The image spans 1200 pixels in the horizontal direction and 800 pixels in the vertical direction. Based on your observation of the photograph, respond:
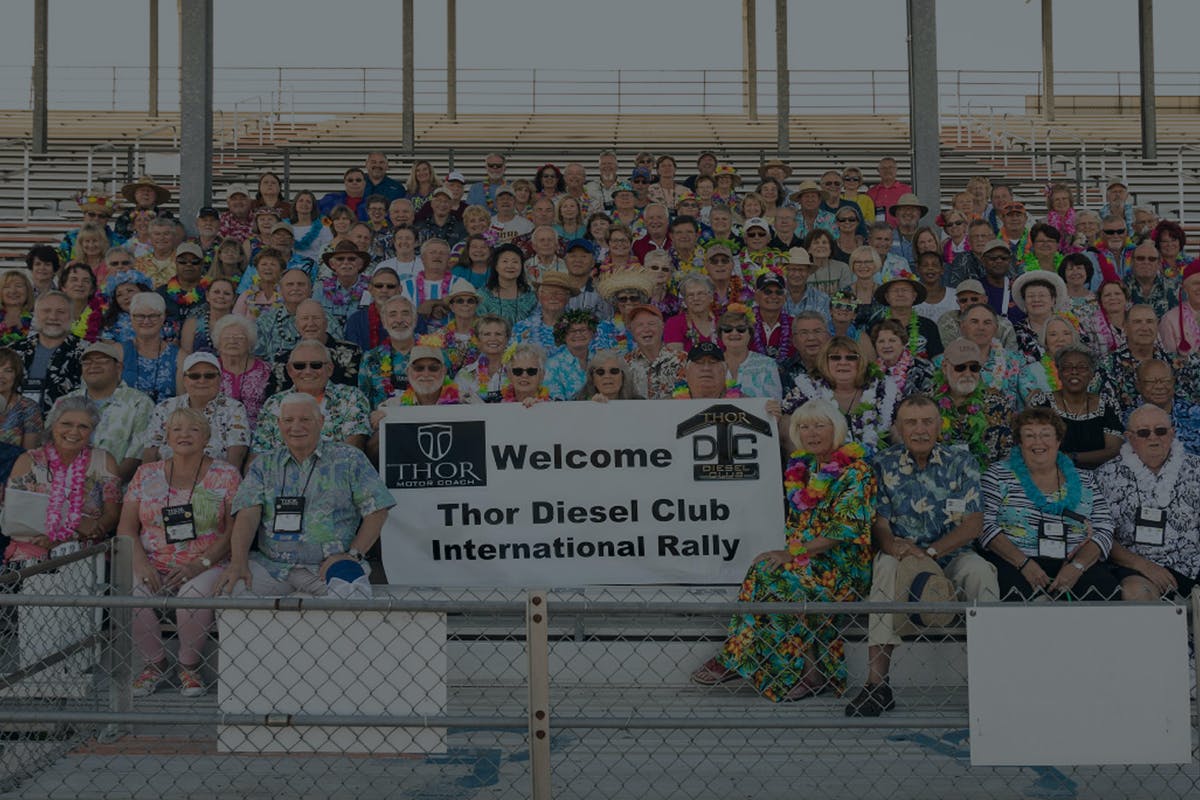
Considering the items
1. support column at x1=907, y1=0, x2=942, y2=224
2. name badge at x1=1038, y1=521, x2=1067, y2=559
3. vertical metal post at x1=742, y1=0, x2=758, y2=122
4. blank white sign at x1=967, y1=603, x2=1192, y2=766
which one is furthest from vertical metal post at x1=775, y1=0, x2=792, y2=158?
blank white sign at x1=967, y1=603, x2=1192, y2=766

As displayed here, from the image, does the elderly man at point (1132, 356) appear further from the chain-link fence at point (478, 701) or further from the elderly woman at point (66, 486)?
the elderly woman at point (66, 486)

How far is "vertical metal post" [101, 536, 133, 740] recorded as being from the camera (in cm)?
463

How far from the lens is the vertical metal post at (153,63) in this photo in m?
23.8

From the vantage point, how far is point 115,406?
22.2ft

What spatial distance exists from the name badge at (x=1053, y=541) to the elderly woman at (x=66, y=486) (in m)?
4.34

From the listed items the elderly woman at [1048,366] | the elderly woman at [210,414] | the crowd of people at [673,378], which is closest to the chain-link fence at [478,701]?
the crowd of people at [673,378]

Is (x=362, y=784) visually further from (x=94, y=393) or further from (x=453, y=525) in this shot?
(x=94, y=393)

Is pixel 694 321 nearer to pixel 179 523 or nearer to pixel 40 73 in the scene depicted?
pixel 179 523

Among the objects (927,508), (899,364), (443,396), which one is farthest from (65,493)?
(899,364)

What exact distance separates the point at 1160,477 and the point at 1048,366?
1375 millimetres

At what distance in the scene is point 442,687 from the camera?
3855 mm

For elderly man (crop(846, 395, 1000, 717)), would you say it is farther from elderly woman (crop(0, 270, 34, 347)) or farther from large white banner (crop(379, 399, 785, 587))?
elderly woman (crop(0, 270, 34, 347))

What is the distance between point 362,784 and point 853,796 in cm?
172

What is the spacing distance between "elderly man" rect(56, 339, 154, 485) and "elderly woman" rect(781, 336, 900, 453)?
3.39 metres
